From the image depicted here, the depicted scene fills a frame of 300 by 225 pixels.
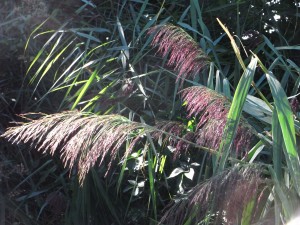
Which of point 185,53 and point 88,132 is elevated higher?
point 185,53

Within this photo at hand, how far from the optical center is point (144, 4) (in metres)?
4.03

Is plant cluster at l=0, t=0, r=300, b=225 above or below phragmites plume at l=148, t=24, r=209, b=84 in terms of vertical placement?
below

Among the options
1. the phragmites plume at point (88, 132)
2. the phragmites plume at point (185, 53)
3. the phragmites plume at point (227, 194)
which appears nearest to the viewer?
the phragmites plume at point (227, 194)

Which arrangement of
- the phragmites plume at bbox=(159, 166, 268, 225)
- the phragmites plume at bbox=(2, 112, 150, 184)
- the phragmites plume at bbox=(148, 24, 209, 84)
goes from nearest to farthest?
the phragmites plume at bbox=(159, 166, 268, 225), the phragmites plume at bbox=(2, 112, 150, 184), the phragmites plume at bbox=(148, 24, 209, 84)

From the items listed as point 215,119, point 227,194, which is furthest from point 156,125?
point 227,194

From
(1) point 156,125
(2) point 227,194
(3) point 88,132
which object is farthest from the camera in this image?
(1) point 156,125

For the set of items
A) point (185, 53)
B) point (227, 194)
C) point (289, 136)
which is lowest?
point (227, 194)

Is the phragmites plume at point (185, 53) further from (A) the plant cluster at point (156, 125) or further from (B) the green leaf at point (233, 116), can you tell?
(B) the green leaf at point (233, 116)

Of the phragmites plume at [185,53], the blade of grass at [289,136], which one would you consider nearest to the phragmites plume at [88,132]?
the phragmites plume at [185,53]

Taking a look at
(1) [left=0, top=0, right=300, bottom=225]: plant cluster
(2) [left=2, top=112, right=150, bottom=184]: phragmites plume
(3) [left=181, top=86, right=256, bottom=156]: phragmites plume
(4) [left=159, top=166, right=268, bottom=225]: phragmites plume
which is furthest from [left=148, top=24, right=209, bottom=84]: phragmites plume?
(4) [left=159, top=166, right=268, bottom=225]: phragmites plume

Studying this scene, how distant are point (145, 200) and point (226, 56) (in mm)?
1072

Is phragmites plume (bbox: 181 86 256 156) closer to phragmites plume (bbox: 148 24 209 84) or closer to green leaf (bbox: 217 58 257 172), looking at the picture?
green leaf (bbox: 217 58 257 172)

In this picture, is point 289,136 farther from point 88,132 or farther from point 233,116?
point 88,132

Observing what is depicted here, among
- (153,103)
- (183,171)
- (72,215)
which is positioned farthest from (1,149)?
(183,171)
